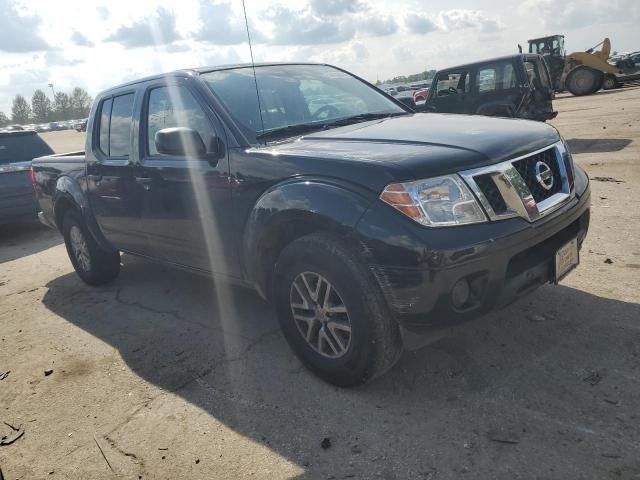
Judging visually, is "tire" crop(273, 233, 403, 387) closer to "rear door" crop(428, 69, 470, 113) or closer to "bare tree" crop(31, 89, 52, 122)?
"rear door" crop(428, 69, 470, 113)

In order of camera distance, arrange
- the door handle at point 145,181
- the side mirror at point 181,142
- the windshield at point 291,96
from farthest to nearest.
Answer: the door handle at point 145,181 < the windshield at point 291,96 < the side mirror at point 181,142

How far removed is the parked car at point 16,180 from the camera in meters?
8.11

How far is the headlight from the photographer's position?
253 centimetres

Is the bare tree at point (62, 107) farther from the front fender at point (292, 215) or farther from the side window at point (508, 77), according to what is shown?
the front fender at point (292, 215)

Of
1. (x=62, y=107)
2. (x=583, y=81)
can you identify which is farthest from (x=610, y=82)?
(x=62, y=107)

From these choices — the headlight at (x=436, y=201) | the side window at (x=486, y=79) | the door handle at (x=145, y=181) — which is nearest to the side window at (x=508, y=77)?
the side window at (x=486, y=79)

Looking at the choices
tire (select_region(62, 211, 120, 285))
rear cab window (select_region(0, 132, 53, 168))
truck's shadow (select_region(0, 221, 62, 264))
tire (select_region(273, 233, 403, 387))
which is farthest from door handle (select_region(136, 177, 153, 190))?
rear cab window (select_region(0, 132, 53, 168))

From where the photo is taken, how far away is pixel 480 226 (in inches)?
101

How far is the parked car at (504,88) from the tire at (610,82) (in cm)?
1550

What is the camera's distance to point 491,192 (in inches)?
105

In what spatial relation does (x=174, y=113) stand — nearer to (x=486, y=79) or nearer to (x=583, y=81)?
(x=486, y=79)

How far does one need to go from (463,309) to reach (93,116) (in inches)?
155

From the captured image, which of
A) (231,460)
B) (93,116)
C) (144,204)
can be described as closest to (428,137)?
(231,460)

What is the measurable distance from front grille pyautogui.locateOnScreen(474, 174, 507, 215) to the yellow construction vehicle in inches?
935
